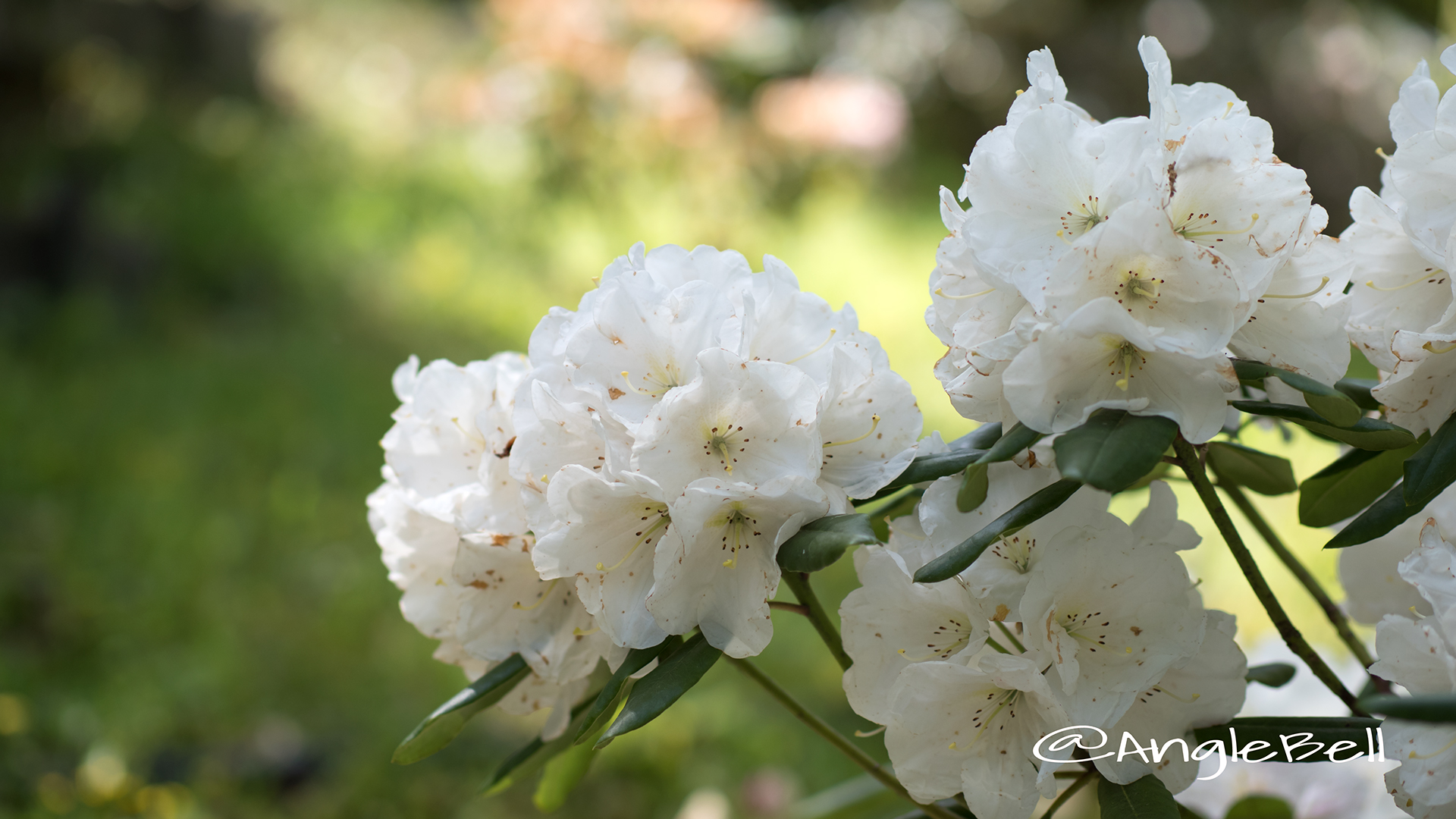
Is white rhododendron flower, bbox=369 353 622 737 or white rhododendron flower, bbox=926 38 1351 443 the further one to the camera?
white rhododendron flower, bbox=369 353 622 737

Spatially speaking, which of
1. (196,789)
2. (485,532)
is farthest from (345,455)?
(485,532)

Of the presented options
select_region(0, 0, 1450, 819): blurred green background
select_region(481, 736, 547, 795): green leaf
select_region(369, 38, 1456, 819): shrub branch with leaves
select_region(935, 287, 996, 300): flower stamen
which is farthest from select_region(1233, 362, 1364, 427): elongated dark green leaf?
select_region(0, 0, 1450, 819): blurred green background

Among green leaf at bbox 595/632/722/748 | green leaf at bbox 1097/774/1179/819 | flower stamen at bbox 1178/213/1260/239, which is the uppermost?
flower stamen at bbox 1178/213/1260/239

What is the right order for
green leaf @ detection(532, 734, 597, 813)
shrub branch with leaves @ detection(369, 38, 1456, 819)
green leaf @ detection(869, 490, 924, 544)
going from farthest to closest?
1. green leaf @ detection(532, 734, 597, 813)
2. green leaf @ detection(869, 490, 924, 544)
3. shrub branch with leaves @ detection(369, 38, 1456, 819)

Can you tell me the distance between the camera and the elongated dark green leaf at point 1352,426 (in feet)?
1.47

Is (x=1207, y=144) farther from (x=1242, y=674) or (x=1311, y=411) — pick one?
(x=1242, y=674)

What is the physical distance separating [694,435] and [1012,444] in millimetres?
133

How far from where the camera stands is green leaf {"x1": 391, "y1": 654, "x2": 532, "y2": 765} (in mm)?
547

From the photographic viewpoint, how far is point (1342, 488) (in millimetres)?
566

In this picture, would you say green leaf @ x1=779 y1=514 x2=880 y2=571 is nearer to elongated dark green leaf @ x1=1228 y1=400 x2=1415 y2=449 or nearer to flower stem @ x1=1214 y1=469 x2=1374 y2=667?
elongated dark green leaf @ x1=1228 y1=400 x2=1415 y2=449

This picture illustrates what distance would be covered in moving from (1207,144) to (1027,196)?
0.07m

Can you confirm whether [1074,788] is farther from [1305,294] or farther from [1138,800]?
[1305,294]

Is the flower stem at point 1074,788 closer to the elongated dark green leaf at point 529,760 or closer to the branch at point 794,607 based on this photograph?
the branch at point 794,607

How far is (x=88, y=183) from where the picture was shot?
321 cm
